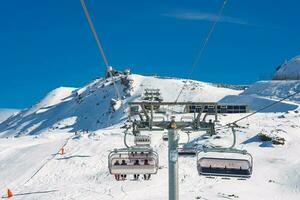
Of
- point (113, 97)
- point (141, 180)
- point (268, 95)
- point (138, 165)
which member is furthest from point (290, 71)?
point (138, 165)

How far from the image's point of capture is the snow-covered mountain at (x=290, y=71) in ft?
356

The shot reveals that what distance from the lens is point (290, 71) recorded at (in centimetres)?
11125

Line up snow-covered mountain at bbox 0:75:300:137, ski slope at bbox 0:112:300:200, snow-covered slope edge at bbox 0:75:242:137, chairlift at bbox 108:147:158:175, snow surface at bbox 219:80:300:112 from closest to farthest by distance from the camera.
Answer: chairlift at bbox 108:147:158:175, ski slope at bbox 0:112:300:200, snow surface at bbox 219:80:300:112, snow-covered mountain at bbox 0:75:300:137, snow-covered slope edge at bbox 0:75:242:137

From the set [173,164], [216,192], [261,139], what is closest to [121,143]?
[261,139]

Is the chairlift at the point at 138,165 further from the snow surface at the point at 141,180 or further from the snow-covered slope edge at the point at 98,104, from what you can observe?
the snow-covered slope edge at the point at 98,104

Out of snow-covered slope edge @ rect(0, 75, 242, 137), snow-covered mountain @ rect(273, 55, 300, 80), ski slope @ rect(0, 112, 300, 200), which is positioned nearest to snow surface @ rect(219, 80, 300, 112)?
snow-covered mountain @ rect(273, 55, 300, 80)

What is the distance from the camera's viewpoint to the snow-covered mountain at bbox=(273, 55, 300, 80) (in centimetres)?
10850

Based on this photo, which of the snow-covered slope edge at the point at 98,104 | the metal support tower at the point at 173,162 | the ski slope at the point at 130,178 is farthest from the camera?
the snow-covered slope edge at the point at 98,104

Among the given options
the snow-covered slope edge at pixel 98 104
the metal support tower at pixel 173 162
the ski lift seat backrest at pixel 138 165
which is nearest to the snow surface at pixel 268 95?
the snow-covered slope edge at pixel 98 104

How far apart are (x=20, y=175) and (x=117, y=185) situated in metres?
10.5

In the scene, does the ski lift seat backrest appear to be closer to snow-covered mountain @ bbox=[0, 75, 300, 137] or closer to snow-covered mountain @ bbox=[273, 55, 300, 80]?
snow-covered mountain @ bbox=[0, 75, 300, 137]

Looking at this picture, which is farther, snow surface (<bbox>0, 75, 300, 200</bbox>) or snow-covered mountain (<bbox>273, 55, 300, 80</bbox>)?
snow-covered mountain (<bbox>273, 55, 300, 80</bbox>)

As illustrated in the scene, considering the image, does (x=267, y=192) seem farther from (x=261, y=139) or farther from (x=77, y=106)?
Result: (x=77, y=106)

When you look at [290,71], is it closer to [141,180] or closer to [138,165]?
[141,180]
